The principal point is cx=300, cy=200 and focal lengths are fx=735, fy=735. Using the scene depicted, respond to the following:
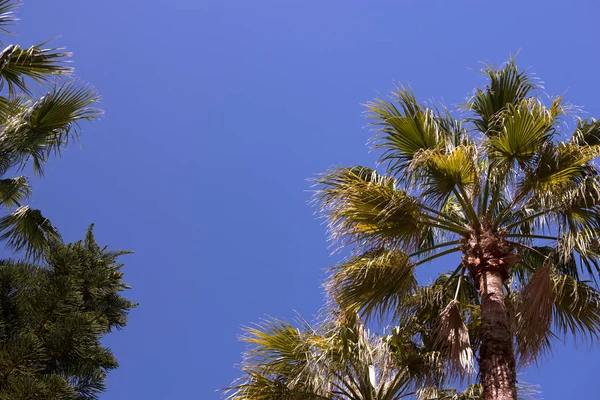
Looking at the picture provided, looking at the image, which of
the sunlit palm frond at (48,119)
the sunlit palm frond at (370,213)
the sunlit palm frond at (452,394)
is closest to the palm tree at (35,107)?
the sunlit palm frond at (48,119)

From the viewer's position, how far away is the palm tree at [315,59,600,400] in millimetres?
7773

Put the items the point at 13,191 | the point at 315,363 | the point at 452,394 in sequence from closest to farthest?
the point at 315,363 < the point at 452,394 < the point at 13,191

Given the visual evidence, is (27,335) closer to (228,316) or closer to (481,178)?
(481,178)

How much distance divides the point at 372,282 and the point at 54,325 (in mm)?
3391

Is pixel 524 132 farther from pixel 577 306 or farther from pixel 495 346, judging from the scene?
pixel 495 346

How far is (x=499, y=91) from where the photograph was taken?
30.0 ft

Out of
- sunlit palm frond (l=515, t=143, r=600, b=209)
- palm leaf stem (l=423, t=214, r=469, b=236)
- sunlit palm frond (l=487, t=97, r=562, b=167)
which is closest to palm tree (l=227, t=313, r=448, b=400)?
palm leaf stem (l=423, t=214, r=469, b=236)

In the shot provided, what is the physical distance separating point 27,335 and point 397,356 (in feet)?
13.4

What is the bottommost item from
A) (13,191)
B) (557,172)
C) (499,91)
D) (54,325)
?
(54,325)

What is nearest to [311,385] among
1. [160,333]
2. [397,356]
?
[397,356]

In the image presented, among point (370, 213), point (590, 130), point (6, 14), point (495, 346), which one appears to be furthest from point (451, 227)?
point (6, 14)

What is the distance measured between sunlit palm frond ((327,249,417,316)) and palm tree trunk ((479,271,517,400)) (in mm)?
932

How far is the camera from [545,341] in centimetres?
863

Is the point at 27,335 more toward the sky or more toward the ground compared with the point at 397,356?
more toward the ground
